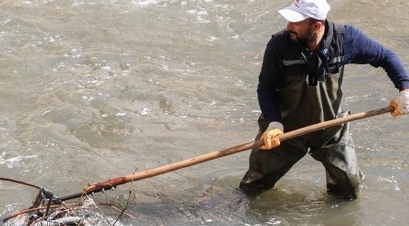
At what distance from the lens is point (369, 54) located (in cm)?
426

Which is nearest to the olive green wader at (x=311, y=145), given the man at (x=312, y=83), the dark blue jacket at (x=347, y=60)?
→ the man at (x=312, y=83)

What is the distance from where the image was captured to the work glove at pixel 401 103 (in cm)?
422

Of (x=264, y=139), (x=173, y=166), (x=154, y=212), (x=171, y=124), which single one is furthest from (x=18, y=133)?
(x=264, y=139)

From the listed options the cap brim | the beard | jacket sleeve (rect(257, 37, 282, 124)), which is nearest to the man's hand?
jacket sleeve (rect(257, 37, 282, 124))

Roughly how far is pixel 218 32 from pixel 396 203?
182 inches

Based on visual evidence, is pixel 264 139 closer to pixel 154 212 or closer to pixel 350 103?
Result: pixel 154 212

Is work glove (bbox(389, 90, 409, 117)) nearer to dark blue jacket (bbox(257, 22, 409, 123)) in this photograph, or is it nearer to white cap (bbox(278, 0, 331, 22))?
dark blue jacket (bbox(257, 22, 409, 123))

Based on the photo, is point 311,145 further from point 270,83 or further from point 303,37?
point 303,37

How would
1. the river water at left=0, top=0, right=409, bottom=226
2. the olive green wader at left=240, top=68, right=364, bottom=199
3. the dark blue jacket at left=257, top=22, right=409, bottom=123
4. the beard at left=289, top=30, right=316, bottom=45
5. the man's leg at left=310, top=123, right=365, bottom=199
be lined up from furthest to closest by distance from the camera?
the river water at left=0, top=0, right=409, bottom=226 → the man's leg at left=310, top=123, right=365, bottom=199 → the olive green wader at left=240, top=68, right=364, bottom=199 → the dark blue jacket at left=257, top=22, right=409, bottom=123 → the beard at left=289, top=30, right=316, bottom=45

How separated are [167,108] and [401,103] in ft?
9.82

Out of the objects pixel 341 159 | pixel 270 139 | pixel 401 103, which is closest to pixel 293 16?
pixel 270 139

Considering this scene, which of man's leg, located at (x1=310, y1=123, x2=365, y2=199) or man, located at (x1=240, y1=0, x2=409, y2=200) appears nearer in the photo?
man, located at (x1=240, y1=0, x2=409, y2=200)

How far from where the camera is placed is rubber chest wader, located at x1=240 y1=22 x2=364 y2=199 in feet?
13.7

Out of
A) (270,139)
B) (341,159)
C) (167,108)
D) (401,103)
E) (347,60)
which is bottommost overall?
(167,108)
